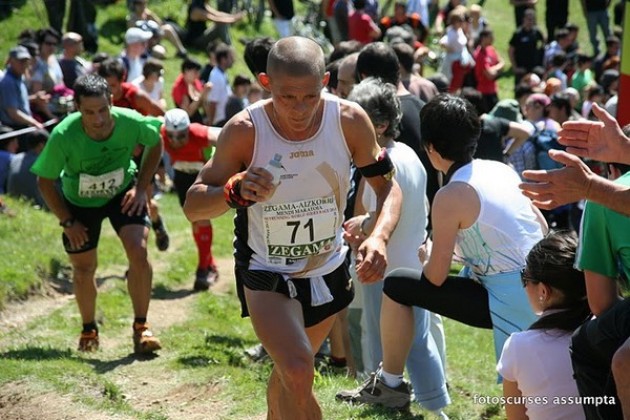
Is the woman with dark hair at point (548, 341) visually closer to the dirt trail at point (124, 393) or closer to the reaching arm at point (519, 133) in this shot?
the dirt trail at point (124, 393)

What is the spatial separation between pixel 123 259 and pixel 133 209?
3.58 meters

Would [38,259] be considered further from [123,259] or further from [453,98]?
[453,98]

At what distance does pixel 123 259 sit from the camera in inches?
435

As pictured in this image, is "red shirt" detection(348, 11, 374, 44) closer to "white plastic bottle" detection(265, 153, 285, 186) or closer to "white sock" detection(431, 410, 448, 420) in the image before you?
"white sock" detection(431, 410, 448, 420)

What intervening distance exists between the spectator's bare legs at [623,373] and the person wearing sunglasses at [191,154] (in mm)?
5754

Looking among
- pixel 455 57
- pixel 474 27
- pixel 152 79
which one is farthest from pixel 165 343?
pixel 474 27

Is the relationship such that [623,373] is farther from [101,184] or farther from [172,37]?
[172,37]

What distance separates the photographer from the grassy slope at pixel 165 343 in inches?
258

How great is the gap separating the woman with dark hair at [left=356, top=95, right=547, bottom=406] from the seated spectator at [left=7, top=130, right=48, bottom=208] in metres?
7.64

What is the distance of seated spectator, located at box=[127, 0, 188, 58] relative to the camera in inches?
709

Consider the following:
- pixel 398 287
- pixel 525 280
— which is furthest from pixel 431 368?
pixel 525 280

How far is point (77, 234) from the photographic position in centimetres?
751

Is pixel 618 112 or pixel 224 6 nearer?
pixel 618 112

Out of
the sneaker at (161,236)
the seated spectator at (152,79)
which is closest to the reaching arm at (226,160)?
the sneaker at (161,236)
